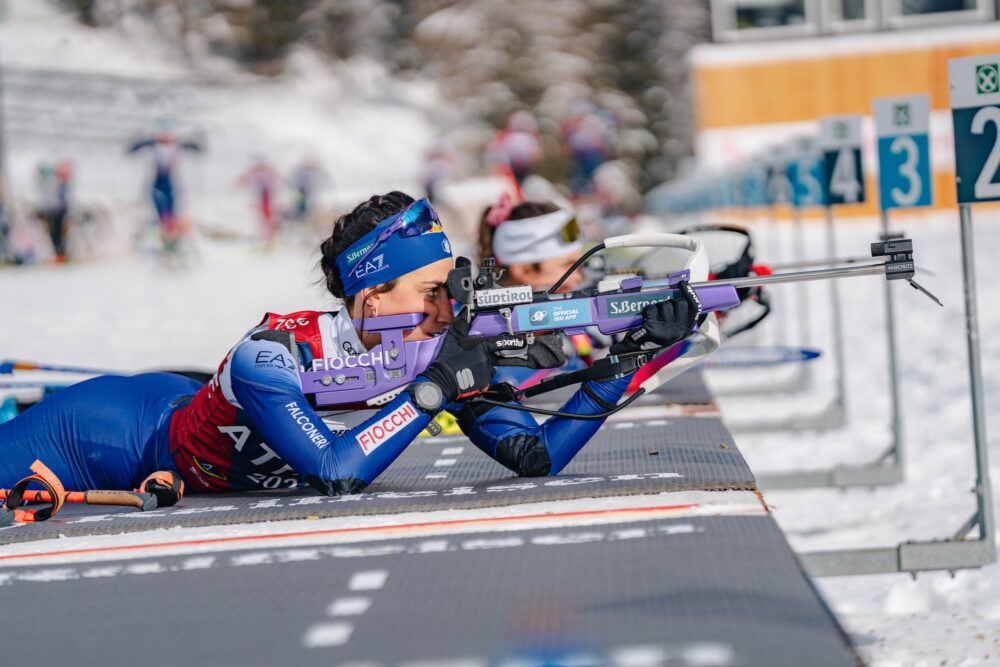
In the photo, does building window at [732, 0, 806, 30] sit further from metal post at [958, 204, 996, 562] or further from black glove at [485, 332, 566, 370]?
black glove at [485, 332, 566, 370]

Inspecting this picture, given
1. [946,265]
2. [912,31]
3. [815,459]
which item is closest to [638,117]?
[912,31]

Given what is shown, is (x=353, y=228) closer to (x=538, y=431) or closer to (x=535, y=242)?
(x=538, y=431)

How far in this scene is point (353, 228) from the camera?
11.9ft

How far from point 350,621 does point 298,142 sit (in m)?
39.4

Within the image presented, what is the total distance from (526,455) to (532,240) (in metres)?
2.16

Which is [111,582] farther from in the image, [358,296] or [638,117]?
[638,117]

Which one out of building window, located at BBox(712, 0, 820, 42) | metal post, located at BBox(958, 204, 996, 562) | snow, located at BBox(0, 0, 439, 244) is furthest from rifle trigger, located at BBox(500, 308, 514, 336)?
snow, located at BBox(0, 0, 439, 244)

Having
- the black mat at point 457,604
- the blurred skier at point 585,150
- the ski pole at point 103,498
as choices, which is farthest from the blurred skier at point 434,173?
the black mat at point 457,604

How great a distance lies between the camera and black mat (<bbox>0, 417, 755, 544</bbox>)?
10.7 feet

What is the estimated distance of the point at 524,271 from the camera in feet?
18.5

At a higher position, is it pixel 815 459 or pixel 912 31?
pixel 912 31

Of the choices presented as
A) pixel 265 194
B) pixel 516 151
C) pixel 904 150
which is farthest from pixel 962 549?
pixel 265 194

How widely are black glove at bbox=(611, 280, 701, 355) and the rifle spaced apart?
1.1 inches

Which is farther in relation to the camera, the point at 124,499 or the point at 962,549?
the point at 962,549
